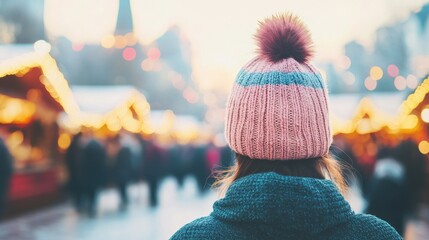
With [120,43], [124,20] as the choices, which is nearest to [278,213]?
[120,43]

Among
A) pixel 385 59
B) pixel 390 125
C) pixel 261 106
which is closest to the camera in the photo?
pixel 261 106

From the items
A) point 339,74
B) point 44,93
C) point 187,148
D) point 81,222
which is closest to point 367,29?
point 339,74

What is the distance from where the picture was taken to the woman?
64.8 inches

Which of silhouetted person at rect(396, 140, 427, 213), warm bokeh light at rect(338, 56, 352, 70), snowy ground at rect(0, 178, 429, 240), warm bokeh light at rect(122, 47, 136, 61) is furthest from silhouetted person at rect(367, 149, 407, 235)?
warm bokeh light at rect(338, 56, 352, 70)

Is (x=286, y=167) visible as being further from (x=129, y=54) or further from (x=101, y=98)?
(x=129, y=54)

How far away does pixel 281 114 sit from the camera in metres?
1.83

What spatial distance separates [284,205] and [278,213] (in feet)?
0.09

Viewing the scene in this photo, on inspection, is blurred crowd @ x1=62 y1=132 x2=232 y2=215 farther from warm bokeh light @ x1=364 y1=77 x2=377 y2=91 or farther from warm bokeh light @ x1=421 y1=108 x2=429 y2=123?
warm bokeh light @ x1=364 y1=77 x2=377 y2=91

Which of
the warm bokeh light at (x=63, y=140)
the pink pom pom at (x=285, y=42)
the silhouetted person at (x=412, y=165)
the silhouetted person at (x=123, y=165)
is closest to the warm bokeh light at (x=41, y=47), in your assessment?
the silhouetted person at (x=123, y=165)

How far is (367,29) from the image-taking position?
52438 millimetres

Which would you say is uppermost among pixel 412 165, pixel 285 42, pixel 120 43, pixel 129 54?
pixel 120 43

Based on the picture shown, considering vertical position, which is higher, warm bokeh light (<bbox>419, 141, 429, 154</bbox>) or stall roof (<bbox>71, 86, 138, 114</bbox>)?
stall roof (<bbox>71, 86, 138, 114</bbox>)

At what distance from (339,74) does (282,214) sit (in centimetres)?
7602

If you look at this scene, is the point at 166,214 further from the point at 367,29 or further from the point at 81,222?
the point at 367,29
